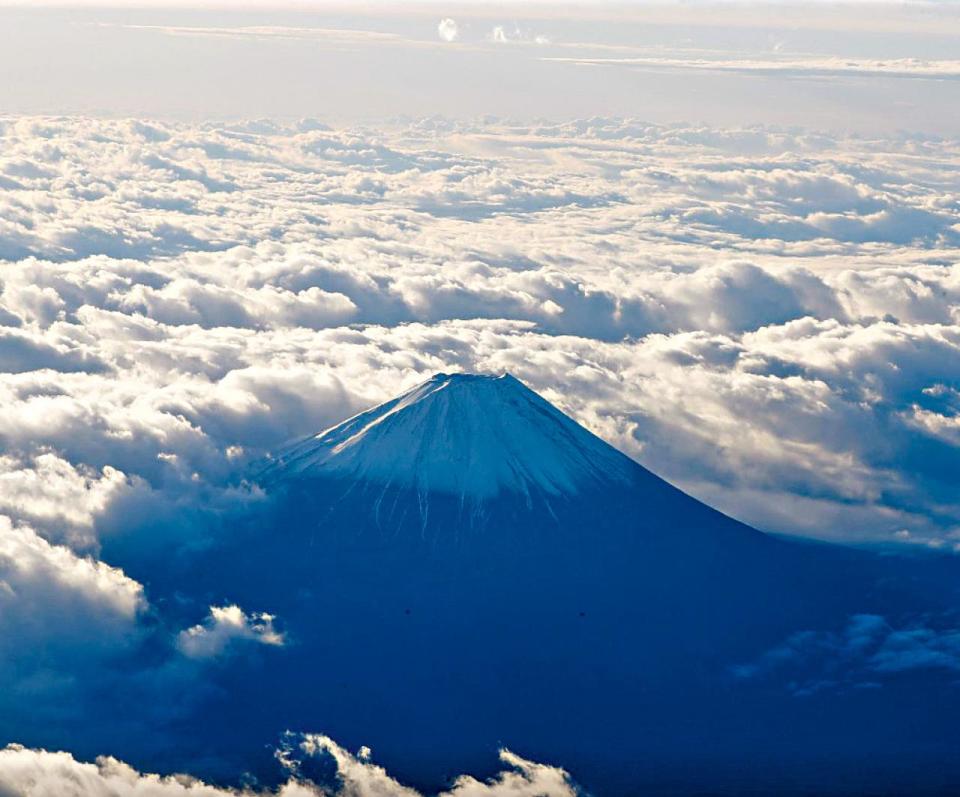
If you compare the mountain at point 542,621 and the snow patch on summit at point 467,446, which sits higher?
the snow patch on summit at point 467,446

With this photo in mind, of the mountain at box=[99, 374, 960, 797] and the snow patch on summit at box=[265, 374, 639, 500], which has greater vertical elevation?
the snow patch on summit at box=[265, 374, 639, 500]

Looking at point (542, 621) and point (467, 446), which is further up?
point (467, 446)

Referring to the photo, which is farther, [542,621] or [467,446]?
[467,446]

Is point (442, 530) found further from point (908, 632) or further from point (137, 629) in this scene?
point (908, 632)

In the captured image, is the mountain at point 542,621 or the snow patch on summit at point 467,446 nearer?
the mountain at point 542,621
